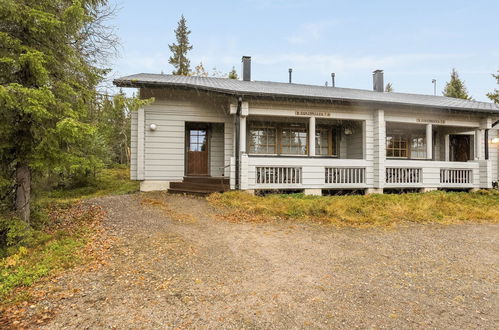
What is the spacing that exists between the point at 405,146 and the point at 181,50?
28.4 m

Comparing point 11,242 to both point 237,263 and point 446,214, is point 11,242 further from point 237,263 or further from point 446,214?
point 446,214

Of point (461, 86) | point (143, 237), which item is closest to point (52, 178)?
point (143, 237)

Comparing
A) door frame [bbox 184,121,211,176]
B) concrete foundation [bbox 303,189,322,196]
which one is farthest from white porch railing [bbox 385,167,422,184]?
door frame [bbox 184,121,211,176]

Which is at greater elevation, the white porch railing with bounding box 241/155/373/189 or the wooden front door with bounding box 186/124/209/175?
the wooden front door with bounding box 186/124/209/175

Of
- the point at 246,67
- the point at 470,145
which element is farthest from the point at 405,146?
the point at 246,67

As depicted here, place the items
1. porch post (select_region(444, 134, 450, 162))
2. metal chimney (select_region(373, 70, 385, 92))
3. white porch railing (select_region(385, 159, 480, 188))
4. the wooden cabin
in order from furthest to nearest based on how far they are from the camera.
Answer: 1. metal chimney (select_region(373, 70, 385, 92))
2. porch post (select_region(444, 134, 450, 162))
3. white porch railing (select_region(385, 159, 480, 188))
4. the wooden cabin

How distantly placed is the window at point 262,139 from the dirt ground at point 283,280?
5.65m

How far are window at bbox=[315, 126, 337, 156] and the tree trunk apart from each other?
9721 mm

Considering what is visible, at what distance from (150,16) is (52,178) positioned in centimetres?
1504

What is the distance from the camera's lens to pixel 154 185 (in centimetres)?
909

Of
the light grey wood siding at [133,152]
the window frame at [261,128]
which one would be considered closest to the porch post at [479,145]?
the window frame at [261,128]

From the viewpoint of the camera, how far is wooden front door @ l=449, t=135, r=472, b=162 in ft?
41.5

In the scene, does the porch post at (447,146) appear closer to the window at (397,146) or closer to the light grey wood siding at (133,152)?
the window at (397,146)

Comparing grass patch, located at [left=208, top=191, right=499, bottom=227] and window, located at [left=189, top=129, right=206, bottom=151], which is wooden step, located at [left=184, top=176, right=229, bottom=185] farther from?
window, located at [left=189, top=129, right=206, bottom=151]
